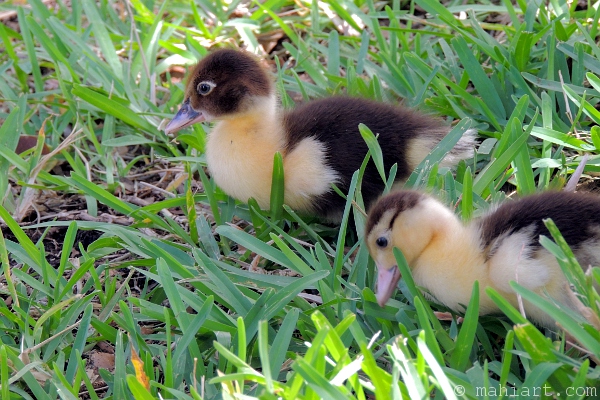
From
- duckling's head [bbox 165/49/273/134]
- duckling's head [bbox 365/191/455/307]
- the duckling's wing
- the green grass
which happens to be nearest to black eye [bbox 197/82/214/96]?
duckling's head [bbox 165/49/273/134]

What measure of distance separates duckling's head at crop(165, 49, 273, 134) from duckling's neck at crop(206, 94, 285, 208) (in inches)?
1.1

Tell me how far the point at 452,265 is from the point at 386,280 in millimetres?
215

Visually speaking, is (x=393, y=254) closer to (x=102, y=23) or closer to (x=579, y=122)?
(x=579, y=122)

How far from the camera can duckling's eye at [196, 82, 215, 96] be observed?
3.13m

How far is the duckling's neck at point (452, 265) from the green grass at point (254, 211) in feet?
0.21

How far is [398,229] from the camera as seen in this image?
2402mm

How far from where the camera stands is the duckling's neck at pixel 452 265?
7.52 ft

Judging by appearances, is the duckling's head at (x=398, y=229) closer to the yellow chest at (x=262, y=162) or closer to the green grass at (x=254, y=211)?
the green grass at (x=254, y=211)

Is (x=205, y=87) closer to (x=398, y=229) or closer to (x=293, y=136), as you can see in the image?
(x=293, y=136)

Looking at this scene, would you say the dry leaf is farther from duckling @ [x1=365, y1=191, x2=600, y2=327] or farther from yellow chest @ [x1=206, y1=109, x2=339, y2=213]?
yellow chest @ [x1=206, y1=109, x2=339, y2=213]

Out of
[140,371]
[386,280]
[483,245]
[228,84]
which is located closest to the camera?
[140,371]

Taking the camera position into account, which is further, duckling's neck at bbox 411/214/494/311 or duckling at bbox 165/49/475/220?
duckling at bbox 165/49/475/220

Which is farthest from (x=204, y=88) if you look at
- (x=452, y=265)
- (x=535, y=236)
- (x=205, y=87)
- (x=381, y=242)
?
(x=535, y=236)

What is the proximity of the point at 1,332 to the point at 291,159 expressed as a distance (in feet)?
3.74
